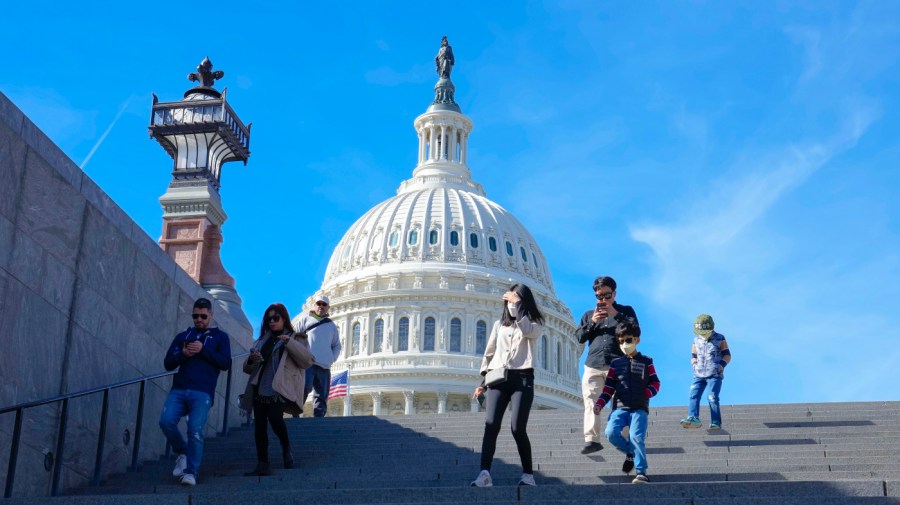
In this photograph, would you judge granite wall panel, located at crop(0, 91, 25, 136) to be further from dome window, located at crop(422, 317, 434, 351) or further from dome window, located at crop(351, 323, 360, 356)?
dome window, located at crop(351, 323, 360, 356)

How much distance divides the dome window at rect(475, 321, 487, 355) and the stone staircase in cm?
7070

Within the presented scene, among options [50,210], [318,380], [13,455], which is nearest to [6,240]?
[50,210]

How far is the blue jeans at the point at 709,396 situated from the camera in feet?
46.5

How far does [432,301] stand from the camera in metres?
88.2

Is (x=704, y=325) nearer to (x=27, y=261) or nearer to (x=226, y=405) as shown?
(x=226, y=405)

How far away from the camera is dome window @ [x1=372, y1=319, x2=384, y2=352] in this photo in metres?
87.7

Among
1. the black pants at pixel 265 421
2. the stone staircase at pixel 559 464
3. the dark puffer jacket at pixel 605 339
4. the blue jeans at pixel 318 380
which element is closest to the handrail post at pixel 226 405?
the stone staircase at pixel 559 464

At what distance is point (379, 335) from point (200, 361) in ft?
253

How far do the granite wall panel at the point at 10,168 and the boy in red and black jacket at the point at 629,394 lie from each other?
5.57 metres

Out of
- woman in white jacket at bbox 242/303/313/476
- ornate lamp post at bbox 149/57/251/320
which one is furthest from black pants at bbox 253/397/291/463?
ornate lamp post at bbox 149/57/251/320

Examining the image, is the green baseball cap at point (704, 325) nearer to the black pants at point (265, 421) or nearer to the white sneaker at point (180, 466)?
the black pants at point (265, 421)

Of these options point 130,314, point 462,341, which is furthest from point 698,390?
point 462,341

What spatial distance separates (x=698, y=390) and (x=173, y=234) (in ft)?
45.6

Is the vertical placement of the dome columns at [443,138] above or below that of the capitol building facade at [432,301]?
above
